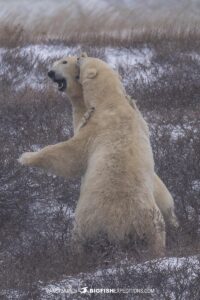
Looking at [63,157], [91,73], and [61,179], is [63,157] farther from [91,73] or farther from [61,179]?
[61,179]

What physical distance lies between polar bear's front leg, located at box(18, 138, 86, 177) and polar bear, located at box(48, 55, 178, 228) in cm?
20

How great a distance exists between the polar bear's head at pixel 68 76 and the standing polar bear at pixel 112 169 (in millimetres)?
443

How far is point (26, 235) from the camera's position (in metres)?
7.04

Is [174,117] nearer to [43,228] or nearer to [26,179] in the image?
[26,179]

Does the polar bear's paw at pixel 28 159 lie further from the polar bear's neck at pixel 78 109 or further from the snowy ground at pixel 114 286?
the snowy ground at pixel 114 286

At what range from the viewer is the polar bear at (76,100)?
6285 millimetres

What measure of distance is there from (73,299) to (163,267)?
1.97 ft

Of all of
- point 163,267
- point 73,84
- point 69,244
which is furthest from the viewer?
point 73,84

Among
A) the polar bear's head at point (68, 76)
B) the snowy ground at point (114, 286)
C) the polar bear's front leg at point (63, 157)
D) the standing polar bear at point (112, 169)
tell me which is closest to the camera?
the snowy ground at point (114, 286)

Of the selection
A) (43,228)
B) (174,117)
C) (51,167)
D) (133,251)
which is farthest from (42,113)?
(133,251)

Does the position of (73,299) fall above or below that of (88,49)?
below

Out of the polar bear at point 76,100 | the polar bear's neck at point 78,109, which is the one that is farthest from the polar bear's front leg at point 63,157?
the polar bear's neck at point 78,109

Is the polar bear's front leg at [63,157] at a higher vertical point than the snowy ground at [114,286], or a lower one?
higher

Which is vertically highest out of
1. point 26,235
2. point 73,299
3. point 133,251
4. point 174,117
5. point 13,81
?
point 13,81
